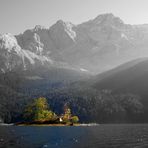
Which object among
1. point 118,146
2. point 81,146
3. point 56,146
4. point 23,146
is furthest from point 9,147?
point 118,146

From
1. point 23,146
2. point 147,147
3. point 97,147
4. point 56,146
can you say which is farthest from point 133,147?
point 23,146

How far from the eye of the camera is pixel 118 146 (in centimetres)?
13025

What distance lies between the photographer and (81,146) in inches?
5172

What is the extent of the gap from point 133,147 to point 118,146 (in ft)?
20.1

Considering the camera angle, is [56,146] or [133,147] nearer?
[133,147]

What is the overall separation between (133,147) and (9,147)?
44.5 m

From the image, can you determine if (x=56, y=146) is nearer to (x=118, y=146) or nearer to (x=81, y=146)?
(x=81, y=146)

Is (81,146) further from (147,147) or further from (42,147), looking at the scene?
(147,147)

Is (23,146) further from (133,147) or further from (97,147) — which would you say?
(133,147)

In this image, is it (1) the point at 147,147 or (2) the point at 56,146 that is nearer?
(1) the point at 147,147

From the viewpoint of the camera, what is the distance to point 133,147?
415 feet

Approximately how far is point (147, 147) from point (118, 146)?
10748 millimetres

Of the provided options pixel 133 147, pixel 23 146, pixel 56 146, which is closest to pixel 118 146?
pixel 133 147

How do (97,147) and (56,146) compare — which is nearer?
(97,147)
